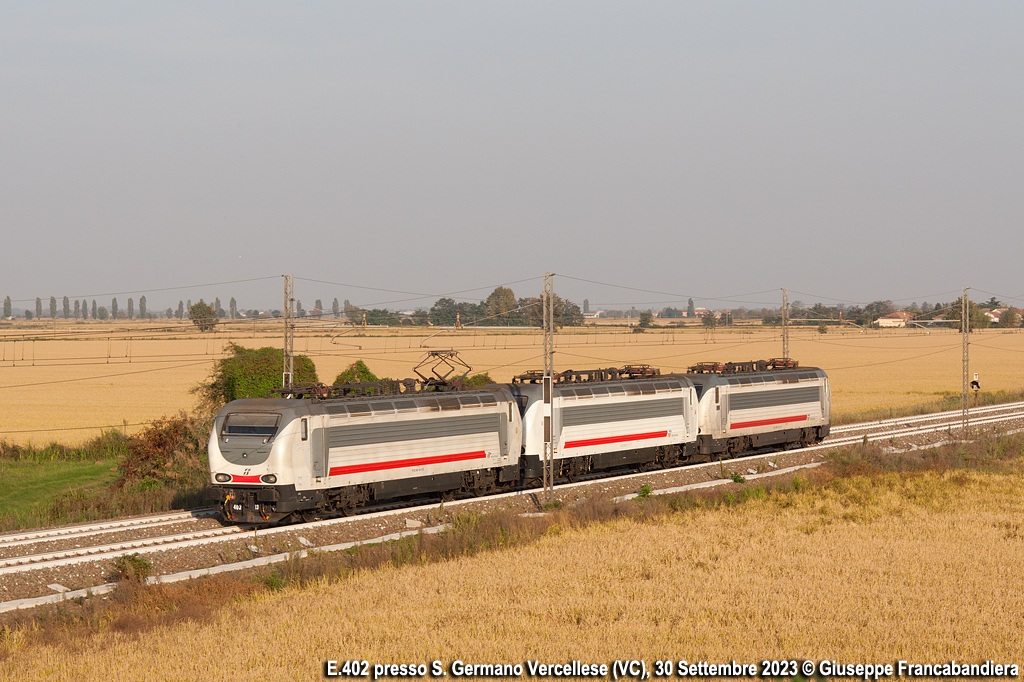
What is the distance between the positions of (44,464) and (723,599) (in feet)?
109

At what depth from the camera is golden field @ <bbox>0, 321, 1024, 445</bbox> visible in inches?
2463

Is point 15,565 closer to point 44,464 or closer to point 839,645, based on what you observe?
point 839,645

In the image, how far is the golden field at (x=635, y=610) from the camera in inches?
523

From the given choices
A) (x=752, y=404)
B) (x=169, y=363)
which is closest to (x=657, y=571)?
(x=752, y=404)

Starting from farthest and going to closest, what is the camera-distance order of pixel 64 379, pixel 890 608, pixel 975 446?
1. pixel 64 379
2. pixel 975 446
3. pixel 890 608

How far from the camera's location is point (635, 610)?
51.3 ft

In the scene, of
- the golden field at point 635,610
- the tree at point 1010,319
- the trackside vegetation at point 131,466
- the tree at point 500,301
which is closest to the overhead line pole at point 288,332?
the trackside vegetation at point 131,466

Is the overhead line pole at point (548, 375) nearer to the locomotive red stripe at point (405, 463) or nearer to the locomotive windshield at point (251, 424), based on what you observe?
the locomotive red stripe at point (405, 463)

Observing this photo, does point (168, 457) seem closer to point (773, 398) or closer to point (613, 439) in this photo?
point (613, 439)

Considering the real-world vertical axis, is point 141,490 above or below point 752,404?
below

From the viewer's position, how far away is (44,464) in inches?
1587

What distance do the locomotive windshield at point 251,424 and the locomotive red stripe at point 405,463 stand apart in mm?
1946

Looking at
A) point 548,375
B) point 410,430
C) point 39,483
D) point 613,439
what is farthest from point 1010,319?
point 39,483

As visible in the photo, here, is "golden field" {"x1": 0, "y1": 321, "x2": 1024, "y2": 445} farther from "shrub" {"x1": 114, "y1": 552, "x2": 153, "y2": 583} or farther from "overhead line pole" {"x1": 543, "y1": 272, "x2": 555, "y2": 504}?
"shrub" {"x1": 114, "y1": 552, "x2": 153, "y2": 583}
